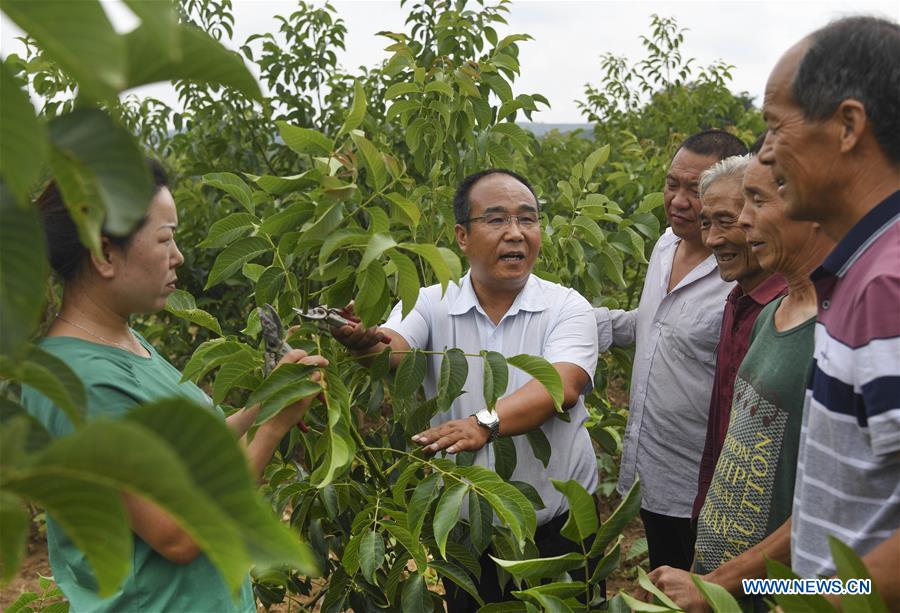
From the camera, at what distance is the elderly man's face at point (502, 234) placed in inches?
89.7

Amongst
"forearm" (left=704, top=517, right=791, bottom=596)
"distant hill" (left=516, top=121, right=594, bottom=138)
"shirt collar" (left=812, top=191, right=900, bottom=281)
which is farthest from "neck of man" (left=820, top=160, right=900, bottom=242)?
"distant hill" (left=516, top=121, right=594, bottom=138)

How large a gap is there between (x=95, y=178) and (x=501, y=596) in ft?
6.40

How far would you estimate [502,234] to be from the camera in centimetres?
227

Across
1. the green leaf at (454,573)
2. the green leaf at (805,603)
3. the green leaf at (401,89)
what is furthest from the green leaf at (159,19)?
the green leaf at (401,89)

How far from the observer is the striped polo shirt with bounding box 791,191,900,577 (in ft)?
3.36

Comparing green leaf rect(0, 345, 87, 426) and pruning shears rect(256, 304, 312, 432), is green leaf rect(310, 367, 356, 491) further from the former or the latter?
green leaf rect(0, 345, 87, 426)

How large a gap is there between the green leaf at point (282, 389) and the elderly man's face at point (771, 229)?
0.87 m

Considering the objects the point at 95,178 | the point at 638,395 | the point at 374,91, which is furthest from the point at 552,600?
the point at 374,91

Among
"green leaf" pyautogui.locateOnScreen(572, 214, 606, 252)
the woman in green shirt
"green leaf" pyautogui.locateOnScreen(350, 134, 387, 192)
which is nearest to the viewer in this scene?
the woman in green shirt

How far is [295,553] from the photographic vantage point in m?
0.50

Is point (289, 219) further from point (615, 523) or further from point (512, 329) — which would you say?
point (615, 523)

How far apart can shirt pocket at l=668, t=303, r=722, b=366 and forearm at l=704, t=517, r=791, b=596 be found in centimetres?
85

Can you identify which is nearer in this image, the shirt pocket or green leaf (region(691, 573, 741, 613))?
green leaf (region(691, 573, 741, 613))

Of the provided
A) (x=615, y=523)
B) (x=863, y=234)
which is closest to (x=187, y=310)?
(x=615, y=523)
